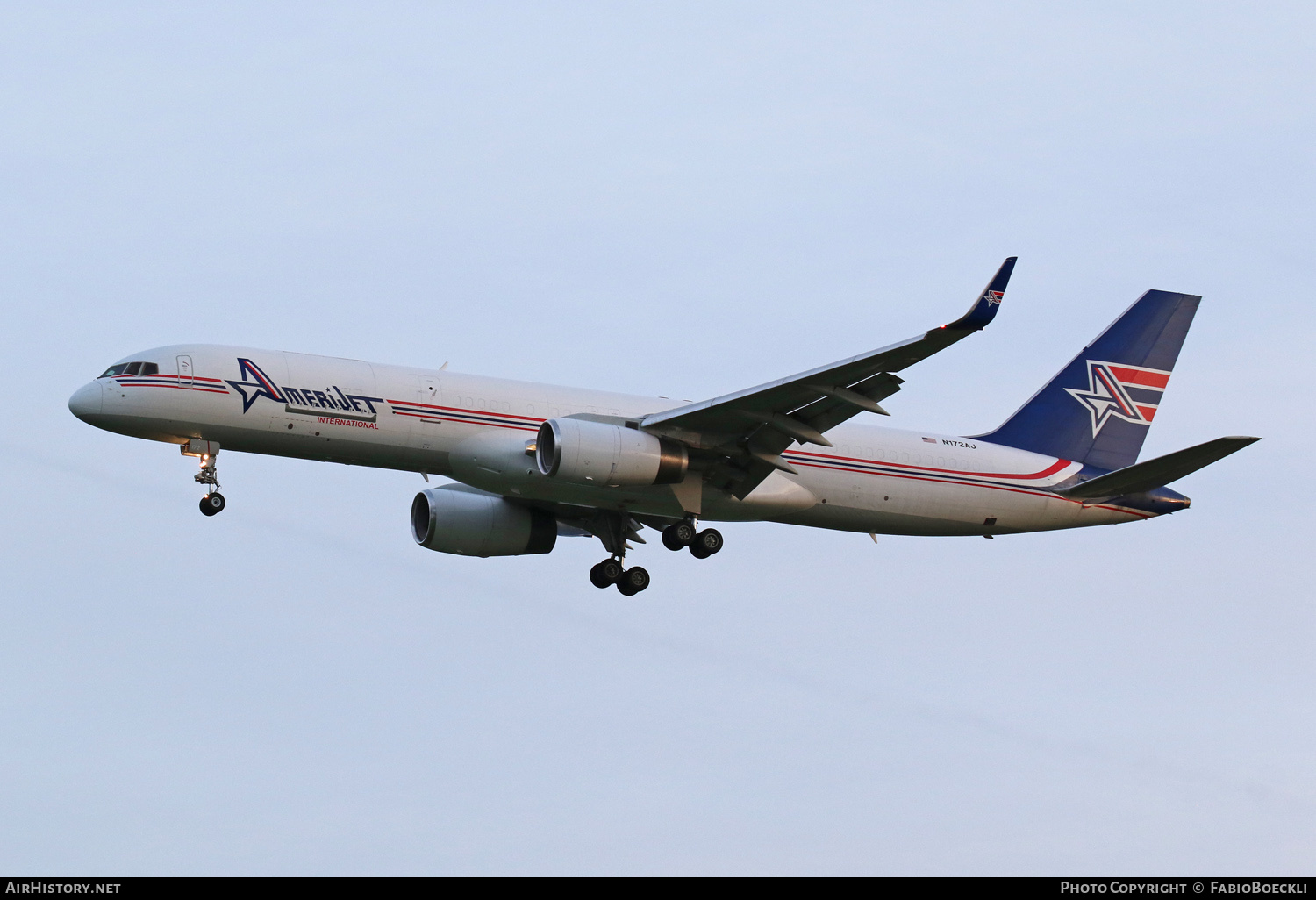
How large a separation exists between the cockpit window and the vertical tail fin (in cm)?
2031

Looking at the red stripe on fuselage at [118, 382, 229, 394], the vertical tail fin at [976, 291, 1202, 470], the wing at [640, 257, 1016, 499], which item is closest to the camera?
the wing at [640, 257, 1016, 499]

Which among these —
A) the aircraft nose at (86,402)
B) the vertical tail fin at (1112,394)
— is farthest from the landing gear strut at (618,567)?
the aircraft nose at (86,402)

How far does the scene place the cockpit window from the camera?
3512cm

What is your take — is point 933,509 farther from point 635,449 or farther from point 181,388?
point 181,388

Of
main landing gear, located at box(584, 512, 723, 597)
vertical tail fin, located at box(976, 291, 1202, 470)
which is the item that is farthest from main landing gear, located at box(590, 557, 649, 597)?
vertical tail fin, located at box(976, 291, 1202, 470)

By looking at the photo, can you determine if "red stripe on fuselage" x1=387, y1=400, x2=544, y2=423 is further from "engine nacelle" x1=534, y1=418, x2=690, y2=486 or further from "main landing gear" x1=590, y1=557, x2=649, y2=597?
"main landing gear" x1=590, y1=557, x2=649, y2=597

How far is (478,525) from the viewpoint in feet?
134

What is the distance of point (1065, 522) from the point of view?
1619 inches

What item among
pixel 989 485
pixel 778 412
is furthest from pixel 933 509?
pixel 778 412

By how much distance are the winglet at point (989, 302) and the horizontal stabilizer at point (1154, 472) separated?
297 inches

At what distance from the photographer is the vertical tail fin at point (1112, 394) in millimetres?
42250

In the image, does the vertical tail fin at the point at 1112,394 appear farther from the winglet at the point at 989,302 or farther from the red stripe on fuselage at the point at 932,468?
the winglet at the point at 989,302

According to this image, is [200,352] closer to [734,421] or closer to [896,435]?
[734,421]

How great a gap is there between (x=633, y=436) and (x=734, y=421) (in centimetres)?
220
